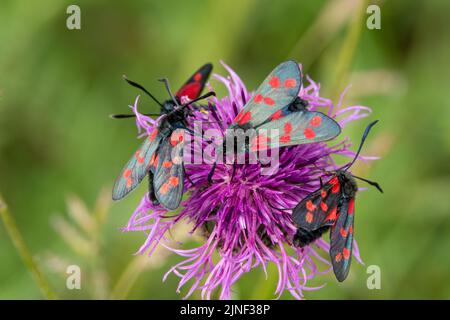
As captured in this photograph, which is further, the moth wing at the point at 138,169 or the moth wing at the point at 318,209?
the moth wing at the point at 138,169

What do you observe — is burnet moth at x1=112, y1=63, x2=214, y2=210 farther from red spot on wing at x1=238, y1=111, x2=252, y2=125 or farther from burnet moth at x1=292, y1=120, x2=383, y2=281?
burnet moth at x1=292, y1=120, x2=383, y2=281

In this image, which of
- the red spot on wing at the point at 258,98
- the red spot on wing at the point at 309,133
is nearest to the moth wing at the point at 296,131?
the red spot on wing at the point at 309,133

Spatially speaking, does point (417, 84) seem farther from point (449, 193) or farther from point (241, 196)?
point (241, 196)

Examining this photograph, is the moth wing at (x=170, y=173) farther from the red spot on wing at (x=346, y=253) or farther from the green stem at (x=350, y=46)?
the green stem at (x=350, y=46)

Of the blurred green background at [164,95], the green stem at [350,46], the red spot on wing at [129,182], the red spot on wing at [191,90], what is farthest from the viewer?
the blurred green background at [164,95]

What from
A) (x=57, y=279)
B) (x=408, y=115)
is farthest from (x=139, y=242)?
(x=408, y=115)

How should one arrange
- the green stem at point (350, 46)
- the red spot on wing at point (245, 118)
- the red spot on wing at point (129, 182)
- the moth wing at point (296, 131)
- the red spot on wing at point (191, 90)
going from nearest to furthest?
the moth wing at point (296, 131) < the red spot on wing at point (245, 118) < the red spot on wing at point (129, 182) < the red spot on wing at point (191, 90) < the green stem at point (350, 46)

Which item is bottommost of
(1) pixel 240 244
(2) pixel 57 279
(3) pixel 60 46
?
(2) pixel 57 279

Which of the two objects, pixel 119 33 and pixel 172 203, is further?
pixel 119 33

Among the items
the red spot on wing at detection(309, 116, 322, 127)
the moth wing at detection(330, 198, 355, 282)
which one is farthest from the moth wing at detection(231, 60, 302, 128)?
the moth wing at detection(330, 198, 355, 282)
